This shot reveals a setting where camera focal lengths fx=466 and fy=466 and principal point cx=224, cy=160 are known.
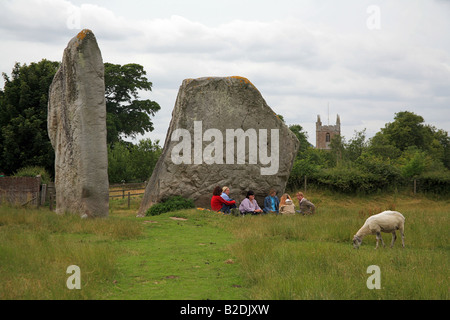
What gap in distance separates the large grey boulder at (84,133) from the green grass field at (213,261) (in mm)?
1007

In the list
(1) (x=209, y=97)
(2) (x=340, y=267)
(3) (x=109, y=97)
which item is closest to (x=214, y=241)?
(2) (x=340, y=267)

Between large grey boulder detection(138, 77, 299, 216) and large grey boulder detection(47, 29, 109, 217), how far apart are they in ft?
13.5

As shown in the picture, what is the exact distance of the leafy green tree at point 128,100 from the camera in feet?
146

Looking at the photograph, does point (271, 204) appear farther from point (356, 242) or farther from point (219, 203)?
point (356, 242)

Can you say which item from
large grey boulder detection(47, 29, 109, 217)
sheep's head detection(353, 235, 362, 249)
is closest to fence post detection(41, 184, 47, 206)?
large grey boulder detection(47, 29, 109, 217)

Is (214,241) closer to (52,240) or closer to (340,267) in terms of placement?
(52,240)

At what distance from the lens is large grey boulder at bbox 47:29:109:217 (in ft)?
47.2

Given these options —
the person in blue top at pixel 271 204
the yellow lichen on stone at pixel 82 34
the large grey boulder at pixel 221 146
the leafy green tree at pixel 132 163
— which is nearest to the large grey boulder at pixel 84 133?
the yellow lichen on stone at pixel 82 34

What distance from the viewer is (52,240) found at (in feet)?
32.2

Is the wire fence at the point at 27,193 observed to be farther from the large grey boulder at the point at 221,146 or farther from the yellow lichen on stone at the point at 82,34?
the yellow lichen on stone at the point at 82,34

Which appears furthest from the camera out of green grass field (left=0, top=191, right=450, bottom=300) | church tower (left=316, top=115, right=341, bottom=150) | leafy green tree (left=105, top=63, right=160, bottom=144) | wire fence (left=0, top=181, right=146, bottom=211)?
church tower (left=316, top=115, right=341, bottom=150)

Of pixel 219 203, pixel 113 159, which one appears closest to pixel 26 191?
pixel 219 203

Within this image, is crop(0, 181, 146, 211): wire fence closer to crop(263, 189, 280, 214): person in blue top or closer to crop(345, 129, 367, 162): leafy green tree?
crop(263, 189, 280, 214): person in blue top

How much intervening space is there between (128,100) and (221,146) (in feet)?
95.8
